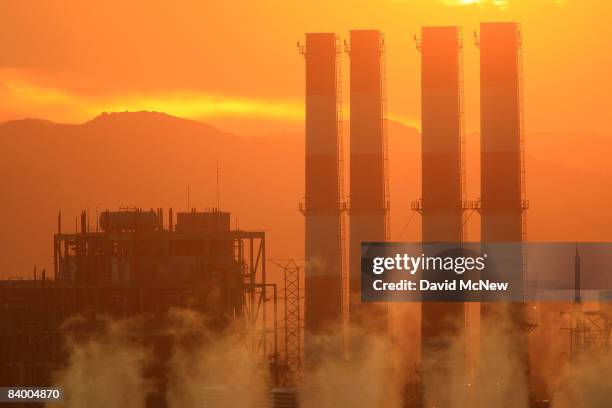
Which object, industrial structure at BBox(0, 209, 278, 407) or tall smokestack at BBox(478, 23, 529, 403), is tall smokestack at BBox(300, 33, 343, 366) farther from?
tall smokestack at BBox(478, 23, 529, 403)

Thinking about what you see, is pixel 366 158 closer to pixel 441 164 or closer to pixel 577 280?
pixel 441 164

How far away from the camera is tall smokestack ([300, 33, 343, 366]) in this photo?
5184cm

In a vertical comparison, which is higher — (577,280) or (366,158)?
(366,158)

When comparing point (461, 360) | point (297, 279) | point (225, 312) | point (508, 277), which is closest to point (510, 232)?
point (508, 277)

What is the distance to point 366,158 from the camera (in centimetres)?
5212

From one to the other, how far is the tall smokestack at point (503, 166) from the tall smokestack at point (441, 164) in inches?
41.5

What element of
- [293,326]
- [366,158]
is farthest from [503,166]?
[293,326]

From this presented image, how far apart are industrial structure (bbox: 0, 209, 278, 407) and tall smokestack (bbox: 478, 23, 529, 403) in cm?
1026

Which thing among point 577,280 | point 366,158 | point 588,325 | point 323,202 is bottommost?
point 588,325

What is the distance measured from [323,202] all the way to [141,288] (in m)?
8.91

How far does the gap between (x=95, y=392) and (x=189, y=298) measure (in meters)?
5.72

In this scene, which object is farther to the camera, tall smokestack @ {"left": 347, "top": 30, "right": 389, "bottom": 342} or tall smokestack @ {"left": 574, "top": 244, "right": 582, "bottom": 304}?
tall smokestack @ {"left": 574, "top": 244, "right": 582, "bottom": 304}

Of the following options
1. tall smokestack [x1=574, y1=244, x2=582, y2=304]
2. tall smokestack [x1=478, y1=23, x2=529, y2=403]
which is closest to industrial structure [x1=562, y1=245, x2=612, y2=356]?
tall smokestack [x1=574, y1=244, x2=582, y2=304]

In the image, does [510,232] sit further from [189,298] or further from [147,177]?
[147,177]
